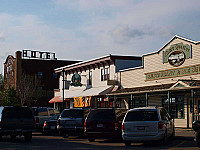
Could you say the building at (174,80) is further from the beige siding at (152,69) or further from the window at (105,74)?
the window at (105,74)

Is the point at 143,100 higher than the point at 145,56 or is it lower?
lower

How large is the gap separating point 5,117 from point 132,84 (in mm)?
19411

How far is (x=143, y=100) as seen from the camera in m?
35.5

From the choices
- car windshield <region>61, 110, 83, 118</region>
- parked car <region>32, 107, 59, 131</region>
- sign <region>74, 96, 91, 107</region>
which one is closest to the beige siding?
sign <region>74, 96, 91, 107</region>

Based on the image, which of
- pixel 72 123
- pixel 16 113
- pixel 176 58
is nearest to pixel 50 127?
pixel 72 123

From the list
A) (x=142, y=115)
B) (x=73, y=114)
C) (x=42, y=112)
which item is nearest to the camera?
(x=142, y=115)

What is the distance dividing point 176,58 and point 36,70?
45.1m

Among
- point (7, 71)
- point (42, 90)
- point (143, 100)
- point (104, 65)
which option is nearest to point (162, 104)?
point (143, 100)

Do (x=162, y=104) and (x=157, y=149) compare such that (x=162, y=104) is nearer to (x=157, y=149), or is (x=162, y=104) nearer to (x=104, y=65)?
(x=104, y=65)

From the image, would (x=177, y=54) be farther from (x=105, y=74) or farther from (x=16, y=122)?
(x=16, y=122)

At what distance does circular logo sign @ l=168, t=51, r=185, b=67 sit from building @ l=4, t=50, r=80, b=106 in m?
40.0

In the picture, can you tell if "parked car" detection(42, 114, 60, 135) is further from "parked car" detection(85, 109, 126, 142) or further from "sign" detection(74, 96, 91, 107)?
"sign" detection(74, 96, 91, 107)

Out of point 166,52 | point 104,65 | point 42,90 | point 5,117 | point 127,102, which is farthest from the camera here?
point 42,90

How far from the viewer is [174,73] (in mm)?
31422
